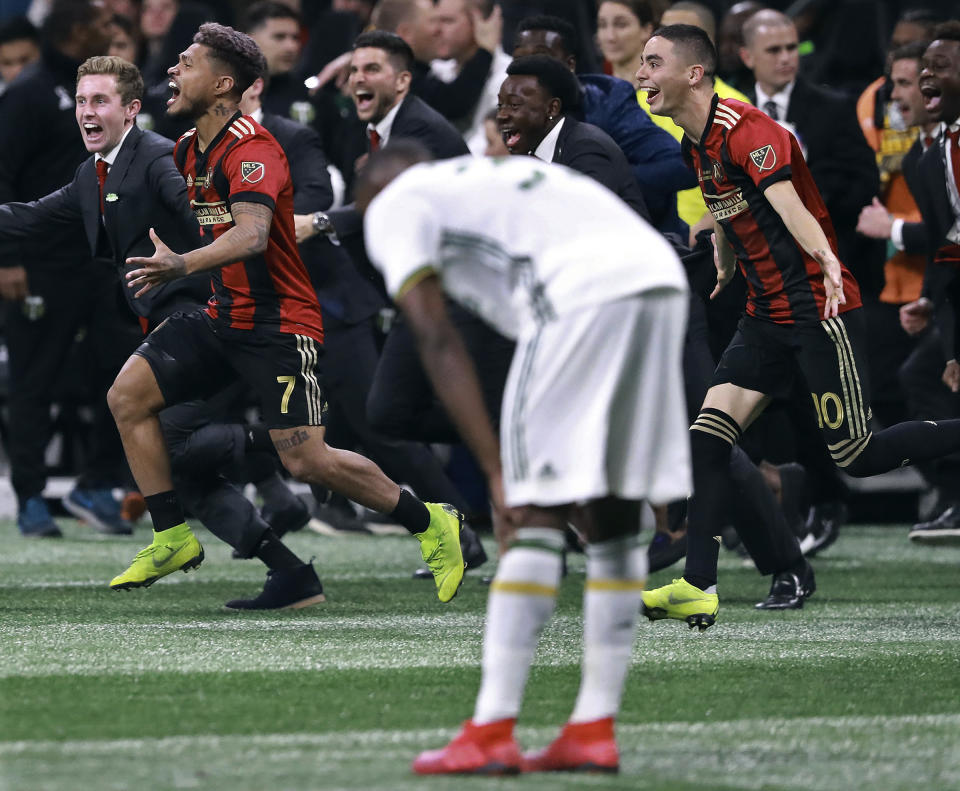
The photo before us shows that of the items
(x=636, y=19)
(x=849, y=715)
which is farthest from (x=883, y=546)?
(x=849, y=715)

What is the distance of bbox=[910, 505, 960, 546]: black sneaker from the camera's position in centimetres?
1007

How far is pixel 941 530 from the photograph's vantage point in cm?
1008

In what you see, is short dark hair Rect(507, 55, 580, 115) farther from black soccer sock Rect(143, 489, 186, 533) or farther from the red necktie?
black soccer sock Rect(143, 489, 186, 533)

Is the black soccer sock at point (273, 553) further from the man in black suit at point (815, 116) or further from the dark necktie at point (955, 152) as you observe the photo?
the man in black suit at point (815, 116)

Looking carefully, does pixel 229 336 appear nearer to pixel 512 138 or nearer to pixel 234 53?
pixel 234 53

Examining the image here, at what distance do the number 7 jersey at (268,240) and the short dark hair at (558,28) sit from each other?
229cm

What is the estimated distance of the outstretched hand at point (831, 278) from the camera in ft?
20.4

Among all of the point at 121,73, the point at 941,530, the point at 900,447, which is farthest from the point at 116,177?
the point at 941,530

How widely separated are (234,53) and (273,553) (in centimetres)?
187

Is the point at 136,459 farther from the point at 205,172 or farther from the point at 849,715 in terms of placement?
the point at 849,715

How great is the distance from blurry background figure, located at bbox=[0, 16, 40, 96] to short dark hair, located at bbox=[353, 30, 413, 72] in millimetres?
3438

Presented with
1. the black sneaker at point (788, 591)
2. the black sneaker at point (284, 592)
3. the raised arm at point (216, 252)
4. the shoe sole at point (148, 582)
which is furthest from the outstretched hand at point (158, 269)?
the black sneaker at point (788, 591)

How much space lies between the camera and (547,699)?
5.02m

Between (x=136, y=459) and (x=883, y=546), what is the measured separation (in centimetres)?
501
